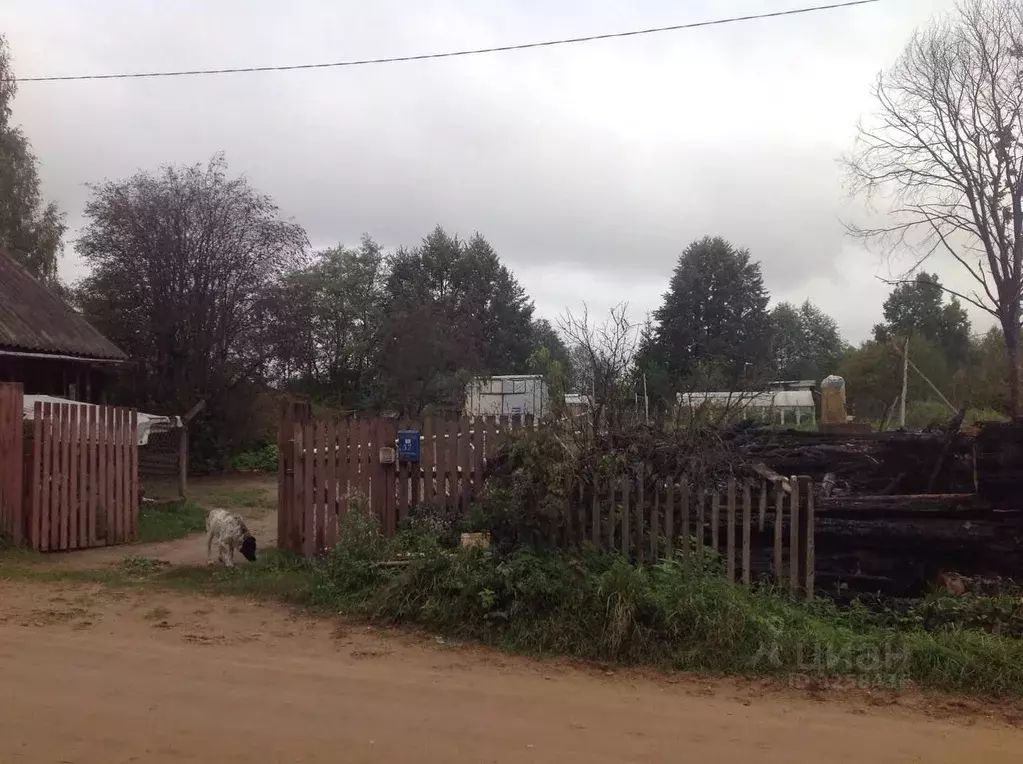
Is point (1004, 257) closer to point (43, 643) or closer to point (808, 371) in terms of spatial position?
point (43, 643)

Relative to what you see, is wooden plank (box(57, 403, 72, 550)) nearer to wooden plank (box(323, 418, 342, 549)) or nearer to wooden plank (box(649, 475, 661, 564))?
wooden plank (box(323, 418, 342, 549))

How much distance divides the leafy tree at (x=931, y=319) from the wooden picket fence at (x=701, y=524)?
42086 millimetres

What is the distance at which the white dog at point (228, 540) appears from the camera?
8820 millimetres

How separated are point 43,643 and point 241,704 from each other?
234cm

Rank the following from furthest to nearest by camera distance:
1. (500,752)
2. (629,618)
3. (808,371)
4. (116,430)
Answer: (808,371) → (116,430) → (629,618) → (500,752)

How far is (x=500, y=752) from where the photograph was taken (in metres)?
4.12

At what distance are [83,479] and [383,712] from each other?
752 cm

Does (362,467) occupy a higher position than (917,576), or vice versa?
(362,467)

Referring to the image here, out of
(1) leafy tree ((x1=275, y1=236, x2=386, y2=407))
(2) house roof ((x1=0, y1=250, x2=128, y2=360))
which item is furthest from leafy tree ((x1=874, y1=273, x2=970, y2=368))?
(2) house roof ((x1=0, y1=250, x2=128, y2=360))

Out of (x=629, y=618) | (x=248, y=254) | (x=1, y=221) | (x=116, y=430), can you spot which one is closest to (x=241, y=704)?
(x=629, y=618)

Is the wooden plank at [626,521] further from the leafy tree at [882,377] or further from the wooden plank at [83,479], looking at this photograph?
the leafy tree at [882,377]

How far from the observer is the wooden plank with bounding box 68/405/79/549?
1012 centimetres

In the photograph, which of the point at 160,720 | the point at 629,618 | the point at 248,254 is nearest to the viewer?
the point at 160,720

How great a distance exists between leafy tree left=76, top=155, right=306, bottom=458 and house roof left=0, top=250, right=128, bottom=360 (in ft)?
7.77
